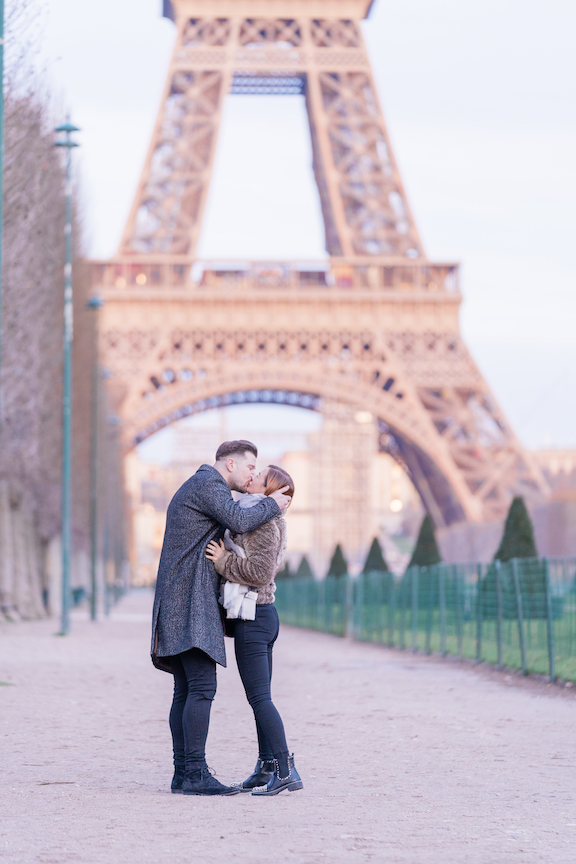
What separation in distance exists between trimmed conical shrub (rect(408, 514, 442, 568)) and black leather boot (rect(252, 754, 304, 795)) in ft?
80.5

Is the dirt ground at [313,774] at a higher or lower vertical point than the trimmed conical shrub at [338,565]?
lower

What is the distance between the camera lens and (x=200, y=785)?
733 cm

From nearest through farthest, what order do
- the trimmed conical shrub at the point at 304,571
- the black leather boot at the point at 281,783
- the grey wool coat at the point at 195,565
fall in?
the grey wool coat at the point at 195,565, the black leather boot at the point at 281,783, the trimmed conical shrub at the point at 304,571

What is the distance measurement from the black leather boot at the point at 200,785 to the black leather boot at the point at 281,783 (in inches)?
7.3

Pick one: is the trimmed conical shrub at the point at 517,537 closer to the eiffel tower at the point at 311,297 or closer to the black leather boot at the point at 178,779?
the black leather boot at the point at 178,779

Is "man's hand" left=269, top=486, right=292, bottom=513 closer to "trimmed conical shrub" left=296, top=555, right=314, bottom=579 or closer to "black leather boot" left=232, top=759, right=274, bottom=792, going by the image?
"black leather boot" left=232, top=759, right=274, bottom=792

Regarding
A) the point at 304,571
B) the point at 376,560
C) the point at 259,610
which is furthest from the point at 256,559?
the point at 304,571

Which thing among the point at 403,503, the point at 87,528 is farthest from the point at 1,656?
the point at 403,503

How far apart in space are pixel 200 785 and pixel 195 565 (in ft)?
3.49

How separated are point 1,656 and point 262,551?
12569mm

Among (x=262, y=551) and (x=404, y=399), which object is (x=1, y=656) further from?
(x=404, y=399)

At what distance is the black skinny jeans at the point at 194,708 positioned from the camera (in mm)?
7328

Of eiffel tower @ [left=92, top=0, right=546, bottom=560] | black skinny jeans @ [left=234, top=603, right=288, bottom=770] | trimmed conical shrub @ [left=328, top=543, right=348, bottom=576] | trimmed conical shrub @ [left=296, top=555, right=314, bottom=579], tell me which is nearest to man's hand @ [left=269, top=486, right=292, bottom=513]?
black skinny jeans @ [left=234, top=603, right=288, bottom=770]

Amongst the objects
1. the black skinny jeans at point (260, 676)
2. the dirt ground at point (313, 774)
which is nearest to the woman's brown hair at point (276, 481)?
the black skinny jeans at point (260, 676)
